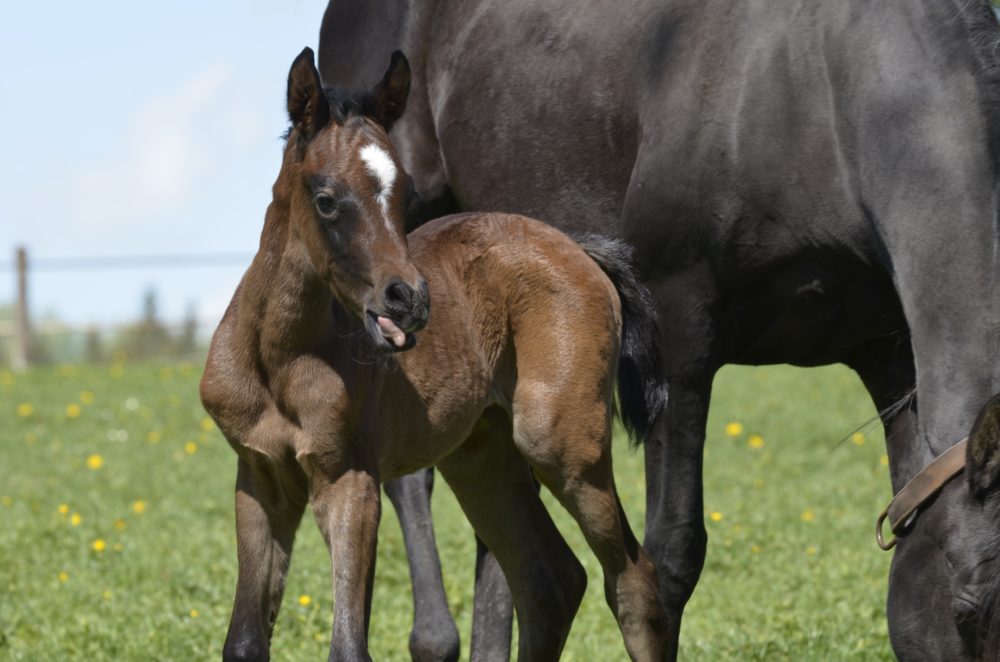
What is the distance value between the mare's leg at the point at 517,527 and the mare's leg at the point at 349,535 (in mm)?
787

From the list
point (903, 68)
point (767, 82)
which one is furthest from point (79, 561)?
point (903, 68)

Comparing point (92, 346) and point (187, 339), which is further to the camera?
point (92, 346)

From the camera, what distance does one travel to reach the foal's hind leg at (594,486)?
3.80 meters

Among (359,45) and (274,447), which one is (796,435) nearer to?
(359,45)

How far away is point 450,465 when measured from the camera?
13.9ft

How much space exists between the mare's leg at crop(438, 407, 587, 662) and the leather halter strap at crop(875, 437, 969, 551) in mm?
1164

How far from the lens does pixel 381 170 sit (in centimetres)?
326

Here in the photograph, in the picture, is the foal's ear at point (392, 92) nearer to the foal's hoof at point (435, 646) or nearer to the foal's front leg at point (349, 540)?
the foal's front leg at point (349, 540)

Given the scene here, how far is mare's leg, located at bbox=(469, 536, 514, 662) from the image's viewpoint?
461 cm

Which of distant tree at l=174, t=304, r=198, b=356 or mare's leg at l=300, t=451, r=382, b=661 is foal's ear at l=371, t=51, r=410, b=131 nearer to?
mare's leg at l=300, t=451, r=382, b=661

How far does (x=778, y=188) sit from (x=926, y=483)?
3.37 ft

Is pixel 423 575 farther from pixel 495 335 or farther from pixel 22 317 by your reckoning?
pixel 22 317

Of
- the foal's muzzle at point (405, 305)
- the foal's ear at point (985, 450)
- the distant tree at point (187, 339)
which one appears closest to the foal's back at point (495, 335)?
the foal's muzzle at point (405, 305)

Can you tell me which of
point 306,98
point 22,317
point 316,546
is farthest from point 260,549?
point 22,317
